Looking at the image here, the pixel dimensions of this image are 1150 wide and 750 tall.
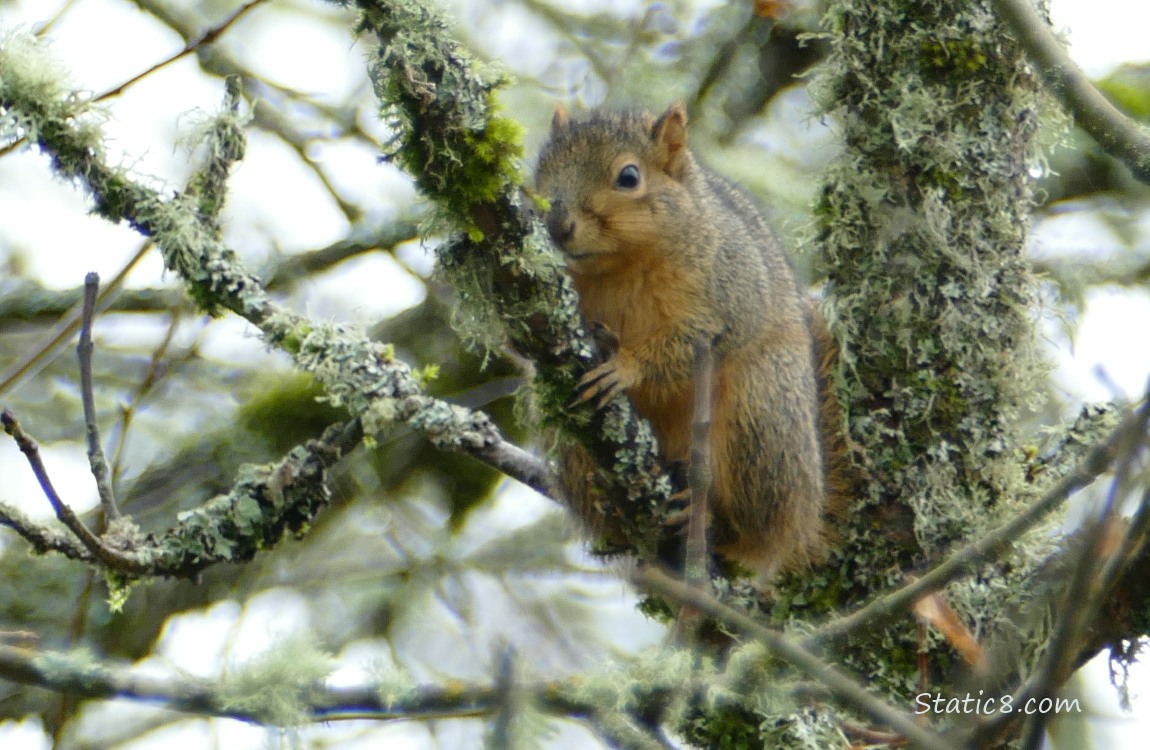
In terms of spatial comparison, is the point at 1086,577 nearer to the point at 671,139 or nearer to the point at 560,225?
the point at 560,225

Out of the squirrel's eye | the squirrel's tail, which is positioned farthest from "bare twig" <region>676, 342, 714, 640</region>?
the squirrel's eye

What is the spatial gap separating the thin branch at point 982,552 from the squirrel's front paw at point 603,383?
87 cm

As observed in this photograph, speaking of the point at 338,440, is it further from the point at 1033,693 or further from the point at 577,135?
the point at 1033,693

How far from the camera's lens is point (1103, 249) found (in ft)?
14.5

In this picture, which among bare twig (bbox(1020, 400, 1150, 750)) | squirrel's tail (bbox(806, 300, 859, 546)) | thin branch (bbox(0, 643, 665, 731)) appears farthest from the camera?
squirrel's tail (bbox(806, 300, 859, 546))

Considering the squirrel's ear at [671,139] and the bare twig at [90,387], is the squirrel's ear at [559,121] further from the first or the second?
the bare twig at [90,387]

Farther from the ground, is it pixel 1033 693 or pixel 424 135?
pixel 424 135

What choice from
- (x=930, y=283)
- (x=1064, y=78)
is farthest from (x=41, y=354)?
(x=1064, y=78)

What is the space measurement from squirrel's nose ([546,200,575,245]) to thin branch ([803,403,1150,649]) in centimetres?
154

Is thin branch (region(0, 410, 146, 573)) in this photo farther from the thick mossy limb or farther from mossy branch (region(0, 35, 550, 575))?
the thick mossy limb

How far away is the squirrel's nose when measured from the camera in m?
2.97

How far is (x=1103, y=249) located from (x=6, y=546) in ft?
13.0

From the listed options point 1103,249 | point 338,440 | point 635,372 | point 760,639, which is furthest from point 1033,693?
point 1103,249

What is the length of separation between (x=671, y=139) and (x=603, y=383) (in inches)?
47.3
